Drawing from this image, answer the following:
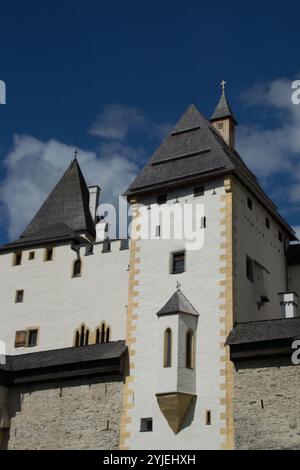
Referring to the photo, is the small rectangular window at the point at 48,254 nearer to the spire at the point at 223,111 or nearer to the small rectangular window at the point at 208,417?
the spire at the point at 223,111

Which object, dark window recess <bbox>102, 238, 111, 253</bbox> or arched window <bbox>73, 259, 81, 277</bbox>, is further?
arched window <bbox>73, 259, 81, 277</bbox>

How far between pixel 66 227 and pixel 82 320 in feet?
20.2

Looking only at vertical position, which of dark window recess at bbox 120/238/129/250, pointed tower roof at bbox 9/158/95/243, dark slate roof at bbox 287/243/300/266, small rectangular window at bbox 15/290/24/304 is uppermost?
pointed tower roof at bbox 9/158/95/243

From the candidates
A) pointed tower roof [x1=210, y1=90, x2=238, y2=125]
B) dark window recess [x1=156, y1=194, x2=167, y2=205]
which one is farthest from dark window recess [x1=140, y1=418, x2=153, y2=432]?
pointed tower roof [x1=210, y1=90, x2=238, y2=125]

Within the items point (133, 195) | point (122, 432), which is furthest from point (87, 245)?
point (122, 432)

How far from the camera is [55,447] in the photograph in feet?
91.9

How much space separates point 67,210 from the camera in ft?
137

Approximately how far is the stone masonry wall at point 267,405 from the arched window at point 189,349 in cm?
188

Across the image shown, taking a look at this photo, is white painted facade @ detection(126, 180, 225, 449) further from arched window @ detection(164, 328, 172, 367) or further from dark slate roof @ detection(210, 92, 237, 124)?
dark slate roof @ detection(210, 92, 237, 124)

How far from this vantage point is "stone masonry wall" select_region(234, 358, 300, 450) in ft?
78.1

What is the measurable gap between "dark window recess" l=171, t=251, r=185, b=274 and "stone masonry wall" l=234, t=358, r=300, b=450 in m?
5.04
